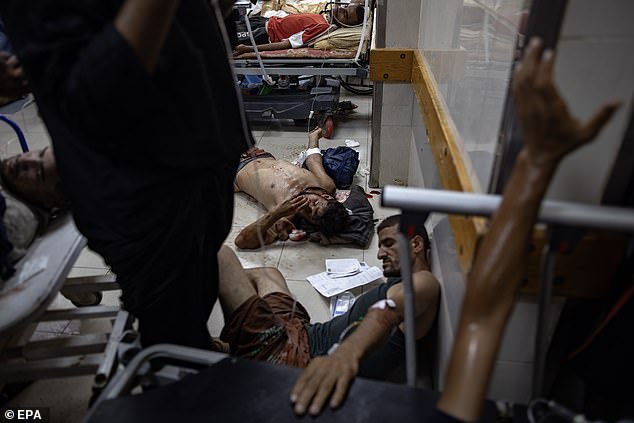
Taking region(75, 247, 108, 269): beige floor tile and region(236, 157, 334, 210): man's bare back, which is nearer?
region(75, 247, 108, 269): beige floor tile

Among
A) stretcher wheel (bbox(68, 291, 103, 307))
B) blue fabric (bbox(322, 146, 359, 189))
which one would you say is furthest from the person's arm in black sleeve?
Answer: blue fabric (bbox(322, 146, 359, 189))

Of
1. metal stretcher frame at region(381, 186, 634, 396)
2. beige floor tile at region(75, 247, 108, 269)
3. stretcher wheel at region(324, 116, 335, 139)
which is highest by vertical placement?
metal stretcher frame at region(381, 186, 634, 396)

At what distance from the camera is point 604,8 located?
673 mm

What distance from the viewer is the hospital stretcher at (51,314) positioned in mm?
1146

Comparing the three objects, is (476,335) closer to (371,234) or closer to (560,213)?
(560,213)

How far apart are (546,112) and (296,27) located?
4.05 metres

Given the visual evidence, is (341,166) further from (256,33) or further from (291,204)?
(256,33)

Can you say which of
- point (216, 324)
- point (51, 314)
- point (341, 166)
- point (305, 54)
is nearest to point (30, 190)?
point (51, 314)

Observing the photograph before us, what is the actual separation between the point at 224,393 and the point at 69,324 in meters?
1.34

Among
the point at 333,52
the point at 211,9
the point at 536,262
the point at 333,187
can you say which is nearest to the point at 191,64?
the point at 211,9

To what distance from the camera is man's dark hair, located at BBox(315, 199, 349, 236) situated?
235 centimetres

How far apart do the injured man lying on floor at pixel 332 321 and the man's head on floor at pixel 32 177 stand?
0.68m

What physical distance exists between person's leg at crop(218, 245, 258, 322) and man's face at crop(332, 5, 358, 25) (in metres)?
3.18

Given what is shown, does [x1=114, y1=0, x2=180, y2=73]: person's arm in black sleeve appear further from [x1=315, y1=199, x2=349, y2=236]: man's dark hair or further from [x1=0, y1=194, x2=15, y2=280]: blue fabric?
[x1=315, y1=199, x2=349, y2=236]: man's dark hair
